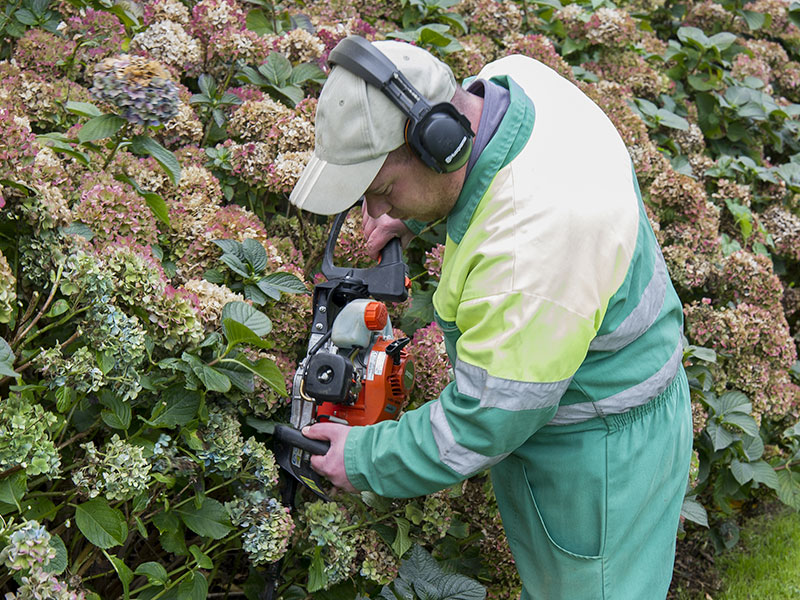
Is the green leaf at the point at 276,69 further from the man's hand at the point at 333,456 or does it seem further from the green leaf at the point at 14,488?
the green leaf at the point at 14,488

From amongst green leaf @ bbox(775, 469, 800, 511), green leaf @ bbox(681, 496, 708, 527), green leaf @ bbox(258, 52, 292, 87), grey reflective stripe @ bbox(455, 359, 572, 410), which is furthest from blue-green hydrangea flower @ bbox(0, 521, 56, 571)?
green leaf @ bbox(775, 469, 800, 511)

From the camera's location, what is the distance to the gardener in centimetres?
169

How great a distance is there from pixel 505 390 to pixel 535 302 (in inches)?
7.2

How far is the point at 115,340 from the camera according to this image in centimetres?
181

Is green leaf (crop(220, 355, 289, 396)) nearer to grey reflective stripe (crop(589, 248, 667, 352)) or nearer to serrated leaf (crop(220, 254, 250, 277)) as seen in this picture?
serrated leaf (crop(220, 254, 250, 277))

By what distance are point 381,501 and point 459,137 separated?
3.29 ft

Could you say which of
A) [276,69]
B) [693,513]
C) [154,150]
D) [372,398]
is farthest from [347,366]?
[693,513]

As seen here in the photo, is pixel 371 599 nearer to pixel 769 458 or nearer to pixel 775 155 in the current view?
pixel 769 458

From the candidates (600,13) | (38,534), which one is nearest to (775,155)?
(600,13)

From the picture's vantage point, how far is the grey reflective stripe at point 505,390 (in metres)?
1.68

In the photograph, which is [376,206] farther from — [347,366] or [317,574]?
[317,574]

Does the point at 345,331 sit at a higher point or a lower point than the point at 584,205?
lower

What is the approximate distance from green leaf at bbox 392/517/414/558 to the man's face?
0.84 metres

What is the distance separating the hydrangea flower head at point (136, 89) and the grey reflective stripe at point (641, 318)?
1.10 meters
